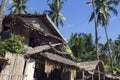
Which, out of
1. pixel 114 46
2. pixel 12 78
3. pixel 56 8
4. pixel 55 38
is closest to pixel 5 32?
pixel 55 38

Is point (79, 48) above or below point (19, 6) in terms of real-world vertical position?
below

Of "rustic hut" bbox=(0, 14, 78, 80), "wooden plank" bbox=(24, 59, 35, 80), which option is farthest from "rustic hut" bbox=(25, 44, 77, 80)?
"wooden plank" bbox=(24, 59, 35, 80)

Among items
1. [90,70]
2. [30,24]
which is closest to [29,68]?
[30,24]

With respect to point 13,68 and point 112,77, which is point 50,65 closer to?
point 13,68

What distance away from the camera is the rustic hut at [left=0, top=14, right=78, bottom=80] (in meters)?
16.3

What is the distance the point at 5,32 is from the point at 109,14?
20937mm

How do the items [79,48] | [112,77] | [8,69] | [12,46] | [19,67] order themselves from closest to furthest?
[8,69] < [19,67] < [12,46] < [112,77] < [79,48]

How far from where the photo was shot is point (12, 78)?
51.5 feet

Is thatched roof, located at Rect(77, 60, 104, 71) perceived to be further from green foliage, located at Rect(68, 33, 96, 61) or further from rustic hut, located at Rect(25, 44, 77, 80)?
green foliage, located at Rect(68, 33, 96, 61)

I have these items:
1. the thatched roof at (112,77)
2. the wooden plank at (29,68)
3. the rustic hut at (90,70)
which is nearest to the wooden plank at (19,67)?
the wooden plank at (29,68)

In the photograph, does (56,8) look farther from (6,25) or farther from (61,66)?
(61,66)

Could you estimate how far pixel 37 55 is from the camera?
17.8m

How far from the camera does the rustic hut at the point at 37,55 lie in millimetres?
16331

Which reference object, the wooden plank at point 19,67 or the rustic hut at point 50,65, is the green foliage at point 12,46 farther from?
the wooden plank at point 19,67
